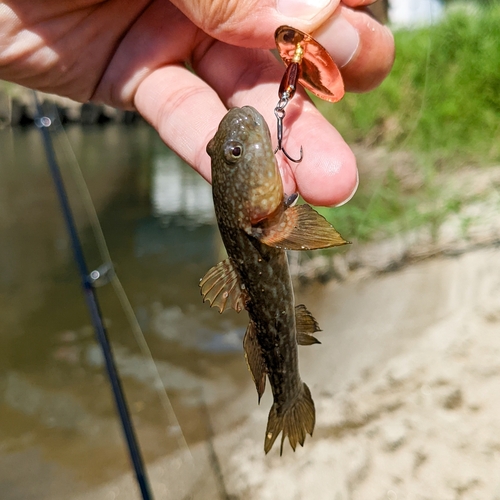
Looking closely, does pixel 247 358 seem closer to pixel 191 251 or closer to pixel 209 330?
pixel 209 330

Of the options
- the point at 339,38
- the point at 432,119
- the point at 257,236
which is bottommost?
the point at 432,119

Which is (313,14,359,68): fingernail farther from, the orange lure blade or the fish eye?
the fish eye

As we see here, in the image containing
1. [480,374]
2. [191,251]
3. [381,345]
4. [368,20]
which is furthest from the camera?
[191,251]

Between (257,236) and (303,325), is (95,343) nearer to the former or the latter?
(303,325)

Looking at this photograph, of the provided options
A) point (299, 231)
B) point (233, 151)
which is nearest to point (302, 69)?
point (233, 151)

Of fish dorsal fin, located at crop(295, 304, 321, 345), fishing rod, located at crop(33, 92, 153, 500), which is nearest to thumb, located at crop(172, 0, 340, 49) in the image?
fish dorsal fin, located at crop(295, 304, 321, 345)

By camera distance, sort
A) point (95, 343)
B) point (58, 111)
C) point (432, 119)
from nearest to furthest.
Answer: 1. point (95, 343)
2. point (432, 119)
3. point (58, 111)

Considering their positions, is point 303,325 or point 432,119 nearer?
point 303,325

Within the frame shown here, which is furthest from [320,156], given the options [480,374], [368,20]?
[480,374]
